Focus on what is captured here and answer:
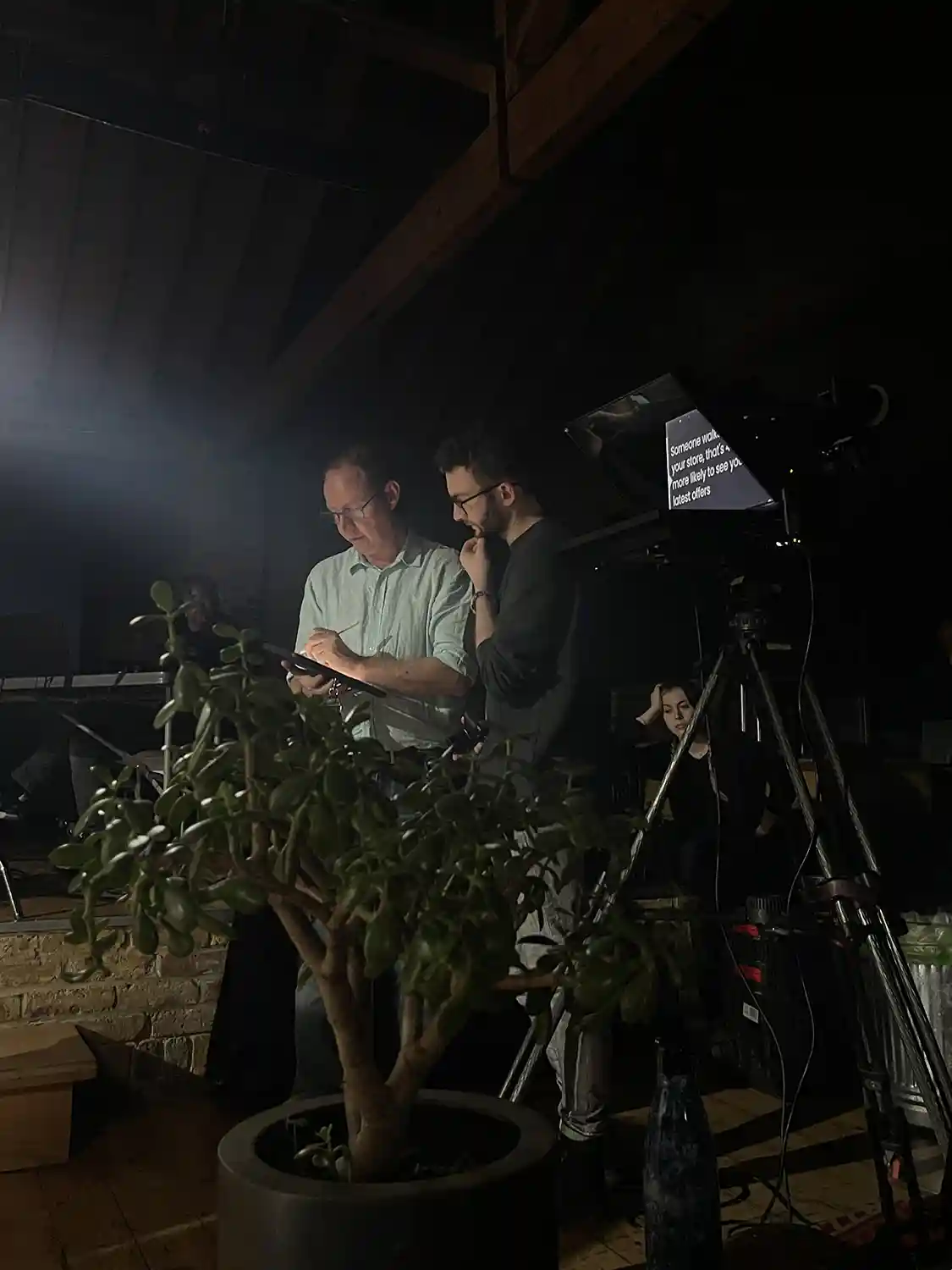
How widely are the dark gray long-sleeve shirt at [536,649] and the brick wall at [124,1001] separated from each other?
812 mm

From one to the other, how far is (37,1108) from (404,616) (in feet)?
3.84

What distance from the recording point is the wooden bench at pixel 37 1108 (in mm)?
1837

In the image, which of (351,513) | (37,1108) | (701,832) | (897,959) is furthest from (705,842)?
(37,1108)

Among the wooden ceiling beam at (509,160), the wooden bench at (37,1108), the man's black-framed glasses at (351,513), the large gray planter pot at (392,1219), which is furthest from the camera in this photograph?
the man's black-framed glasses at (351,513)

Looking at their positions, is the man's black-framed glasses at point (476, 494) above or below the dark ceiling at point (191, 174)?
below

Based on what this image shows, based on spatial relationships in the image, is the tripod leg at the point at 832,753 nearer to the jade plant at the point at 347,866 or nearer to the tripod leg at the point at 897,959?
the tripod leg at the point at 897,959

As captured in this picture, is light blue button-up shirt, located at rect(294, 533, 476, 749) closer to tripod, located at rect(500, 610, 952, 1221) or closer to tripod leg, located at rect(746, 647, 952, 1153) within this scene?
tripod, located at rect(500, 610, 952, 1221)

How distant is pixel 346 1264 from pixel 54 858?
0.37 m

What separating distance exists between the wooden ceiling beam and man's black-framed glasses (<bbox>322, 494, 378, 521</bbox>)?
439mm

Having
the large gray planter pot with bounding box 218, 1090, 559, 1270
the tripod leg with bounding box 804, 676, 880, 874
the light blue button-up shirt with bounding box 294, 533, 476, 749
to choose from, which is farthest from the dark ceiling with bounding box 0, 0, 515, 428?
the large gray planter pot with bounding box 218, 1090, 559, 1270

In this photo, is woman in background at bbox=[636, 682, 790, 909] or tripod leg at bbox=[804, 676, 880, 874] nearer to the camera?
tripod leg at bbox=[804, 676, 880, 874]

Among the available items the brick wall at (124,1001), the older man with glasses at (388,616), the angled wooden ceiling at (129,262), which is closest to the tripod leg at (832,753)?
the older man with glasses at (388,616)

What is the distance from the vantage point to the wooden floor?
4.77 ft

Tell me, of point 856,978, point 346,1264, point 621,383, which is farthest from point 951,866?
point 346,1264
